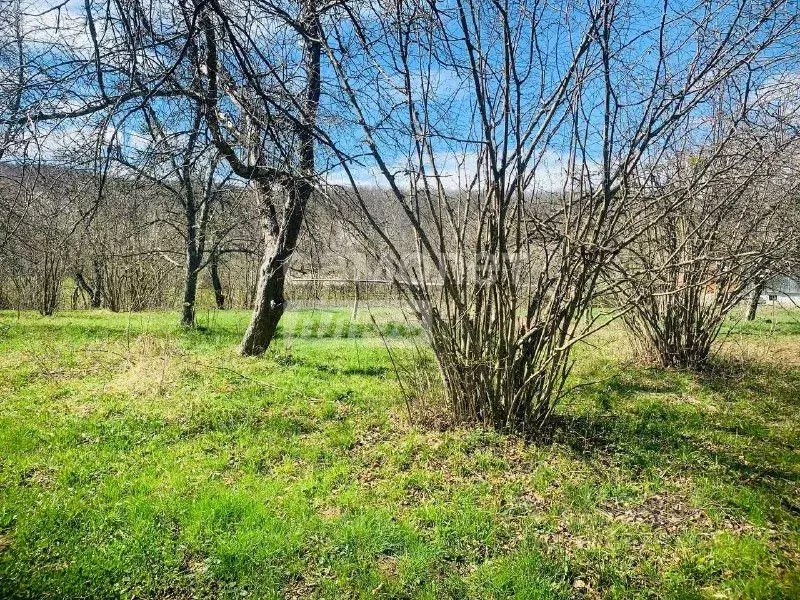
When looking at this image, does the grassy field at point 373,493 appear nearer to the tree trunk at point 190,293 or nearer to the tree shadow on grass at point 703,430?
the tree shadow on grass at point 703,430

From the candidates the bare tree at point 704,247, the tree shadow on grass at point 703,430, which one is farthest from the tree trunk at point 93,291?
the tree shadow on grass at point 703,430

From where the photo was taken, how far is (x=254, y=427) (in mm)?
5223

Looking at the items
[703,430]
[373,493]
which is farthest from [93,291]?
[703,430]

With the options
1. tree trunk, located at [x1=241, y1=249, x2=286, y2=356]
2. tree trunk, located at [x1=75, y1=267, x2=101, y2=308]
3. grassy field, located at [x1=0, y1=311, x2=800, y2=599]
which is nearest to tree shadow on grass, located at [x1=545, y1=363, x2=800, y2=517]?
grassy field, located at [x1=0, y1=311, x2=800, y2=599]

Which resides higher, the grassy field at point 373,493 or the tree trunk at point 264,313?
the tree trunk at point 264,313

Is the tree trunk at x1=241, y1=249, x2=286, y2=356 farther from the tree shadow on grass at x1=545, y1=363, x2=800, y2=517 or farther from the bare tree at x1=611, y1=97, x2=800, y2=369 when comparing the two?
the bare tree at x1=611, y1=97, x2=800, y2=369

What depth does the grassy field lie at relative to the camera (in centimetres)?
290

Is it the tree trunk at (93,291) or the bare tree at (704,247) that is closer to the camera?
the bare tree at (704,247)

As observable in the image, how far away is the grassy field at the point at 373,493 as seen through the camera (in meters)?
2.90

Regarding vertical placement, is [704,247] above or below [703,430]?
above

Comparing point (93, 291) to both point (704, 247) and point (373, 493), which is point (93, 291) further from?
point (704, 247)

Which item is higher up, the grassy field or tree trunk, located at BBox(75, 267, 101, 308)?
tree trunk, located at BBox(75, 267, 101, 308)

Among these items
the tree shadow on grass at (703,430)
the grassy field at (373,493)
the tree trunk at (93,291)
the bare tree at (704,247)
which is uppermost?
the bare tree at (704,247)

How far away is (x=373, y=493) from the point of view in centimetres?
387
